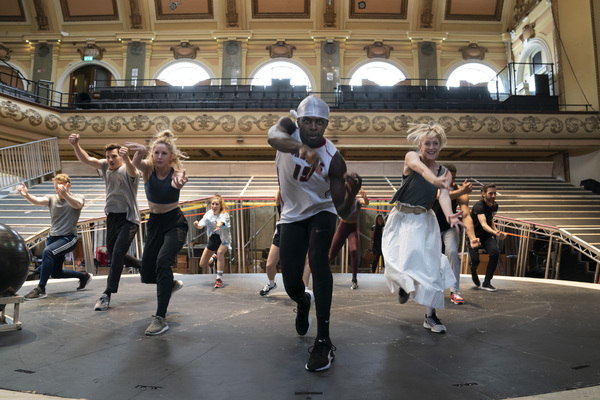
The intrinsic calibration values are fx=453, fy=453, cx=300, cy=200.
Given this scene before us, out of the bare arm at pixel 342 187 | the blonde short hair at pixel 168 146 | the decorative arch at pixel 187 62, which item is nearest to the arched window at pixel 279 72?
the decorative arch at pixel 187 62

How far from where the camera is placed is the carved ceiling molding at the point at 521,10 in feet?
61.4

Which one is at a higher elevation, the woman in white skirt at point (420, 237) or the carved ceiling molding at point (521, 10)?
the carved ceiling molding at point (521, 10)

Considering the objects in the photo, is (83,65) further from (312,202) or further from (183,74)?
(312,202)

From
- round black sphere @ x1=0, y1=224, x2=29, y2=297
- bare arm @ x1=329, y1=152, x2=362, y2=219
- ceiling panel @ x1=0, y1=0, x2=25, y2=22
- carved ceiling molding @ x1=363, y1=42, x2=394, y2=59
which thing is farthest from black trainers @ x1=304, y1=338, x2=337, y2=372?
ceiling panel @ x1=0, y1=0, x2=25, y2=22

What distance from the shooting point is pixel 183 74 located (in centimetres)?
2125

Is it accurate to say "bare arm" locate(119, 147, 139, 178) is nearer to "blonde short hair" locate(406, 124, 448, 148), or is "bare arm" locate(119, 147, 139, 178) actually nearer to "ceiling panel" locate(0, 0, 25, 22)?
"blonde short hair" locate(406, 124, 448, 148)

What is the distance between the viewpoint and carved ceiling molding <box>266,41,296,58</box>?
818 inches

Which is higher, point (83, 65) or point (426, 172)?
point (83, 65)

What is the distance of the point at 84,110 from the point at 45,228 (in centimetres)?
737

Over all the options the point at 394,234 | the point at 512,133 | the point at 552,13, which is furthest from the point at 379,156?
the point at 394,234

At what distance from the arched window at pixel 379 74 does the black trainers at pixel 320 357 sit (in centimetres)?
1925

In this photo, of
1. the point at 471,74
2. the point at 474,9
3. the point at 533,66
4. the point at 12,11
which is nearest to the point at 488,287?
the point at 533,66

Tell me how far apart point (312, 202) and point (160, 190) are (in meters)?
1.60

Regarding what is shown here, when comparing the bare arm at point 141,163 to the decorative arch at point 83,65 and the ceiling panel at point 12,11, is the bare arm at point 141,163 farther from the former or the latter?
the ceiling panel at point 12,11
